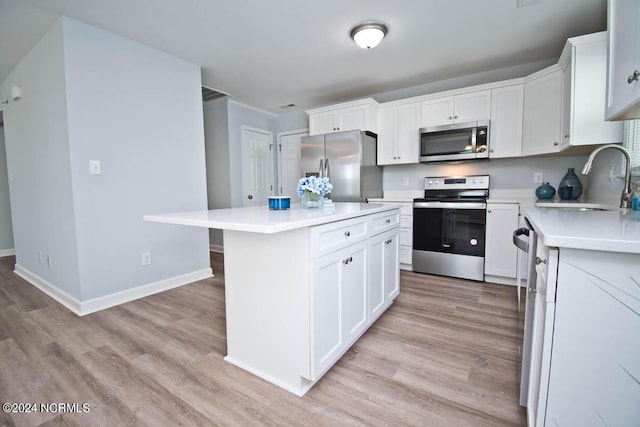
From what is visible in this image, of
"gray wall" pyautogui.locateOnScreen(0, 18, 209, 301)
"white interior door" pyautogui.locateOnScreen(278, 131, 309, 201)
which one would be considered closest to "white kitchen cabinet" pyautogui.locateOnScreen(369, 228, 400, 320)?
"gray wall" pyautogui.locateOnScreen(0, 18, 209, 301)

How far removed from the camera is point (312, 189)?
1869mm

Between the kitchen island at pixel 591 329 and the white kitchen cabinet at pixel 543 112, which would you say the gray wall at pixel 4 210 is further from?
the white kitchen cabinet at pixel 543 112

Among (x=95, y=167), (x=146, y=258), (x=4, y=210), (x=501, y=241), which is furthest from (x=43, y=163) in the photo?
(x=501, y=241)

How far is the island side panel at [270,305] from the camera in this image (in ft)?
4.63

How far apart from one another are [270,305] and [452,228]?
2.48 meters

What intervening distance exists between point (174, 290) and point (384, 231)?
2.27 meters

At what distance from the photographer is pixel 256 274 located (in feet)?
5.15

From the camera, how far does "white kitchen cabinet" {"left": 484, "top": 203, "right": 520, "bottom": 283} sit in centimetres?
295

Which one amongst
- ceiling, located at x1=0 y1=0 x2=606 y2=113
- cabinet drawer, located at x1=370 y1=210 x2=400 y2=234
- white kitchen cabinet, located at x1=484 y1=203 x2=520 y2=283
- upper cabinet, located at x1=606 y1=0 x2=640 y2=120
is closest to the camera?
upper cabinet, located at x1=606 y1=0 x2=640 y2=120

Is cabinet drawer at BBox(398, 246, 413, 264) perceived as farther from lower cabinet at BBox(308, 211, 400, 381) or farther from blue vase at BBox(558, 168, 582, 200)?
blue vase at BBox(558, 168, 582, 200)

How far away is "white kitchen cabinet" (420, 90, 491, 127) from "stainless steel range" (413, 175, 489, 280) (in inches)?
27.1

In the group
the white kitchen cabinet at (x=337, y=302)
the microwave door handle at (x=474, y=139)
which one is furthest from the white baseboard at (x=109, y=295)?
the microwave door handle at (x=474, y=139)

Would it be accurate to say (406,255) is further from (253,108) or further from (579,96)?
(253,108)

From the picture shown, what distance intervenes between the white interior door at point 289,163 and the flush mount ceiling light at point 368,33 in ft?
8.33
